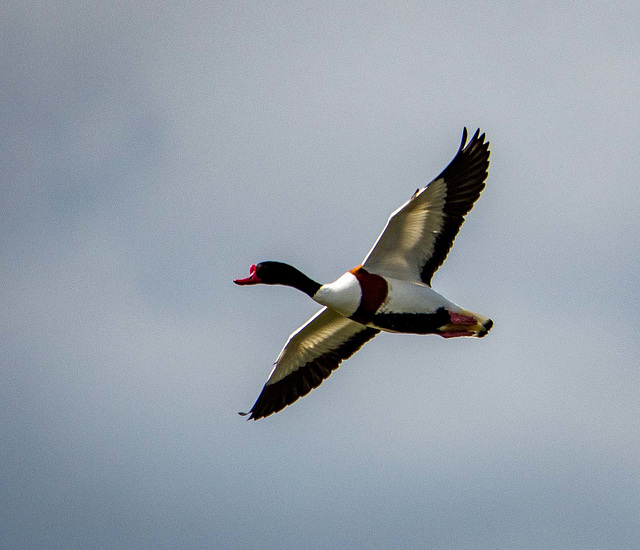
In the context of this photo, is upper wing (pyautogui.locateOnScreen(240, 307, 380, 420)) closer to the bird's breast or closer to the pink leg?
the bird's breast

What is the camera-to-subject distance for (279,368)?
56.3 ft

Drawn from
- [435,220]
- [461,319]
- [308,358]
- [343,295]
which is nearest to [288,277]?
[343,295]

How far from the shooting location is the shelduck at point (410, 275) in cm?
1509

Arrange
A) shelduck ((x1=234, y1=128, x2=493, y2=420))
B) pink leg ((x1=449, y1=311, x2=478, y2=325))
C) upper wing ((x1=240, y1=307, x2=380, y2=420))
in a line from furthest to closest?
upper wing ((x1=240, y1=307, x2=380, y2=420)), shelduck ((x1=234, y1=128, x2=493, y2=420)), pink leg ((x1=449, y1=311, x2=478, y2=325))

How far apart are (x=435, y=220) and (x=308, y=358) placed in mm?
2923

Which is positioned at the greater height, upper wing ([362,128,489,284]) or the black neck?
upper wing ([362,128,489,284])

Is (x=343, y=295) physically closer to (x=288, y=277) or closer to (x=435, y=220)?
(x=288, y=277)

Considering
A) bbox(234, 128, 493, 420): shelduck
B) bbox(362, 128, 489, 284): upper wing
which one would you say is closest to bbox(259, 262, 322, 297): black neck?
bbox(234, 128, 493, 420): shelduck

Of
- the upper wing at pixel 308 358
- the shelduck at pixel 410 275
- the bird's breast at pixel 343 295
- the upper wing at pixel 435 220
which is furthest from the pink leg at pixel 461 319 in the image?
the upper wing at pixel 308 358

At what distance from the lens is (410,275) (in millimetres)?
15633

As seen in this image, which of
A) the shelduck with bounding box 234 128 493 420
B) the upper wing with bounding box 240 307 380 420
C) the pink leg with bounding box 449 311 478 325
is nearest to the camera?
the pink leg with bounding box 449 311 478 325

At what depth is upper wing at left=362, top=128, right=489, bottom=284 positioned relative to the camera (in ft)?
50.8

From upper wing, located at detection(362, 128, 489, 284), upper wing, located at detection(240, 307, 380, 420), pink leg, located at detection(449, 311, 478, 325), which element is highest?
upper wing, located at detection(362, 128, 489, 284)

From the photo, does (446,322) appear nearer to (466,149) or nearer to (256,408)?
(466,149)
